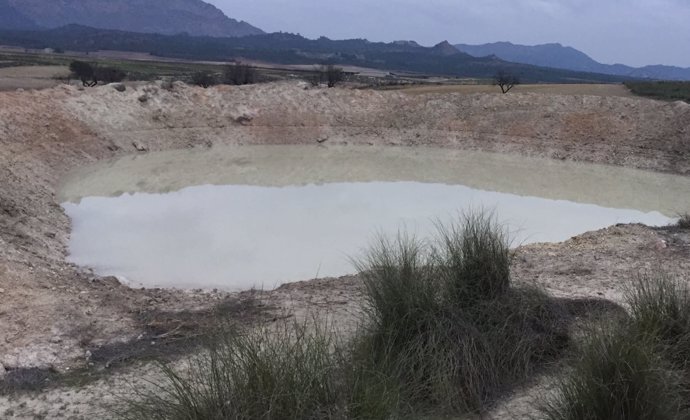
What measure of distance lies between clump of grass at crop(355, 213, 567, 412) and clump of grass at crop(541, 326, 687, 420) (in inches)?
32.0

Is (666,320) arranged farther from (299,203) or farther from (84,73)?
(84,73)

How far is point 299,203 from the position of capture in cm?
1447

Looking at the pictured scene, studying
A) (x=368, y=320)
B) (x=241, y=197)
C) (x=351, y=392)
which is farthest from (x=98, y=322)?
(x=241, y=197)

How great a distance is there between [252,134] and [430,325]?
19.7 m

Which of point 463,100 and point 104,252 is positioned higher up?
point 463,100

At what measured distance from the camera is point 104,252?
10.6m

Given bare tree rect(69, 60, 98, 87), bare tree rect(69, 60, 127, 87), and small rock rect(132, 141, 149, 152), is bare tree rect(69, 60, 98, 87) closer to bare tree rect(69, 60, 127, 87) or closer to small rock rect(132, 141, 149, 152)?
bare tree rect(69, 60, 127, 87)

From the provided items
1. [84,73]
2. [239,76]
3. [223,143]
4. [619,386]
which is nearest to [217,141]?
[223,143]

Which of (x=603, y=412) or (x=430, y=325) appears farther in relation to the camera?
(x=430, y=325)

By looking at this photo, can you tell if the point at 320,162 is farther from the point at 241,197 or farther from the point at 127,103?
the point at 127,103

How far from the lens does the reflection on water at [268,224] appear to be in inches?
386

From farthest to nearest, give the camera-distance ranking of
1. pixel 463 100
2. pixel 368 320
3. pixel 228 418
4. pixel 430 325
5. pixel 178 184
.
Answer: pixel 463 100
pixel 178 184
pixel 368 320
pixel 430 325
pixel 228 418

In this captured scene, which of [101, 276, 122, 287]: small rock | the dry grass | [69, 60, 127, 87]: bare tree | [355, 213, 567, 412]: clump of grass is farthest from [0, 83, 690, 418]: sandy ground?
[69, 60, 127, 87]: bare tree

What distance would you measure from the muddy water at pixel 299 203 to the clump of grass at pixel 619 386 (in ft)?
19.4
